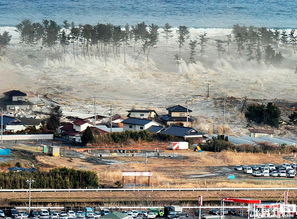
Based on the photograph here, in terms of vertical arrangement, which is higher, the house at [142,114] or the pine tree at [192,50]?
the pine tree at [192,50]

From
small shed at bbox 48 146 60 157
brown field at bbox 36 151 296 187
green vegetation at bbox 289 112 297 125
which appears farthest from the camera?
green vegetation at bbox 289 112 297 125

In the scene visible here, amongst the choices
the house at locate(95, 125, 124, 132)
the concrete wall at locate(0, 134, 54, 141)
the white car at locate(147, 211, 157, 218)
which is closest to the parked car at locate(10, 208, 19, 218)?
the white car at locate(147, 211, 157, 218)

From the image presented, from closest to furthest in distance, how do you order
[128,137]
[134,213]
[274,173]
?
1. [134,213]
2. [274,173]
3. [128,137]

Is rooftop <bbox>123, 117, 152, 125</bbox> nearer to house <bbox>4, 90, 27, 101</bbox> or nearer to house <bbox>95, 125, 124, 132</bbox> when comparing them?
house <bbox>95, 125, 124, 132</bbox>

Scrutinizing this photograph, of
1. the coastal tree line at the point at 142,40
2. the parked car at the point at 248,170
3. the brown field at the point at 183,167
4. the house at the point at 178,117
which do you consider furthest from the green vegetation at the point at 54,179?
the coastal tree line at the point at 142,40

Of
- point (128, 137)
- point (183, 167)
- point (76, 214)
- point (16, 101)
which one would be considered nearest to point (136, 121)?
point (128, 137)

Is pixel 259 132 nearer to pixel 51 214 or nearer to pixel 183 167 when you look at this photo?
pixel 183 167

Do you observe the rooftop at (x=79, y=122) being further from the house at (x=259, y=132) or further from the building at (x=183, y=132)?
the house at (x=259, y=132)
